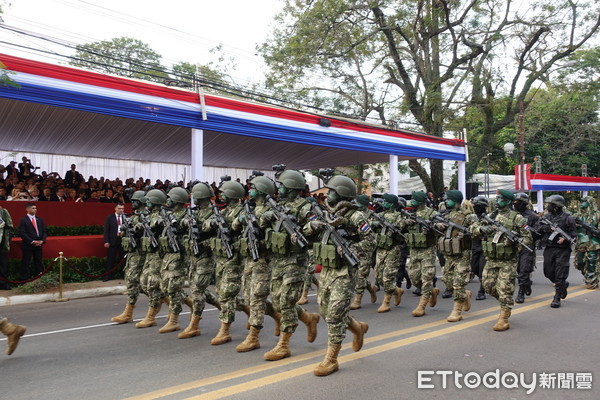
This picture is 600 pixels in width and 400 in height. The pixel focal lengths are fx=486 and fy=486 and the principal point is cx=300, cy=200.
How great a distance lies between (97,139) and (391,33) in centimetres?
1201

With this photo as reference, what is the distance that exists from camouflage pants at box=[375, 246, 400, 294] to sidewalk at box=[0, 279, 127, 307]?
5.50 metres

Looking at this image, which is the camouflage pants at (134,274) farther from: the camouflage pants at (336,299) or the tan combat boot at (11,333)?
the camouflage pants at (336,299)

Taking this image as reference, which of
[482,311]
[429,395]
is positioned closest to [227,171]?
[482,311]

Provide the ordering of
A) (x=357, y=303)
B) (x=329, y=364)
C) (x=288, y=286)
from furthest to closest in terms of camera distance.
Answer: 1. (x=357, y=303)
2. (x=288, y=286)
3. (x=329, y=364)

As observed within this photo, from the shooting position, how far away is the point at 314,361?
16.0ft

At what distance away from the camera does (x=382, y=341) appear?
18.4 ft

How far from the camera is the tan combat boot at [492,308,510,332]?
19.9 ft

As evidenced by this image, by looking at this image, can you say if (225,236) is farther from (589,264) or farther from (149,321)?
(589,264)

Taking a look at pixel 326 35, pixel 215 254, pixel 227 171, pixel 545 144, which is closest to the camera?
pixel 215 254

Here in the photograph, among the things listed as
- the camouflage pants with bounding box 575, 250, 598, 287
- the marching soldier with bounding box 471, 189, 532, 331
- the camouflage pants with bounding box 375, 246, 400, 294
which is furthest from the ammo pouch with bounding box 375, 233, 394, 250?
the camouflage pants with bounding box 575, 250, 598, 287

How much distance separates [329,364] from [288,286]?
94cm

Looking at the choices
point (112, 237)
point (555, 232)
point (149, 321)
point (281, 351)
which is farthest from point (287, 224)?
point (112, 237)

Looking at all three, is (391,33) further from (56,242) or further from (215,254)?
(215,254)

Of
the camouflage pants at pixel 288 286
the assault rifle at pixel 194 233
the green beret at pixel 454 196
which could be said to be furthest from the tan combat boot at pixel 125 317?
the green beret at pixel 454 196
